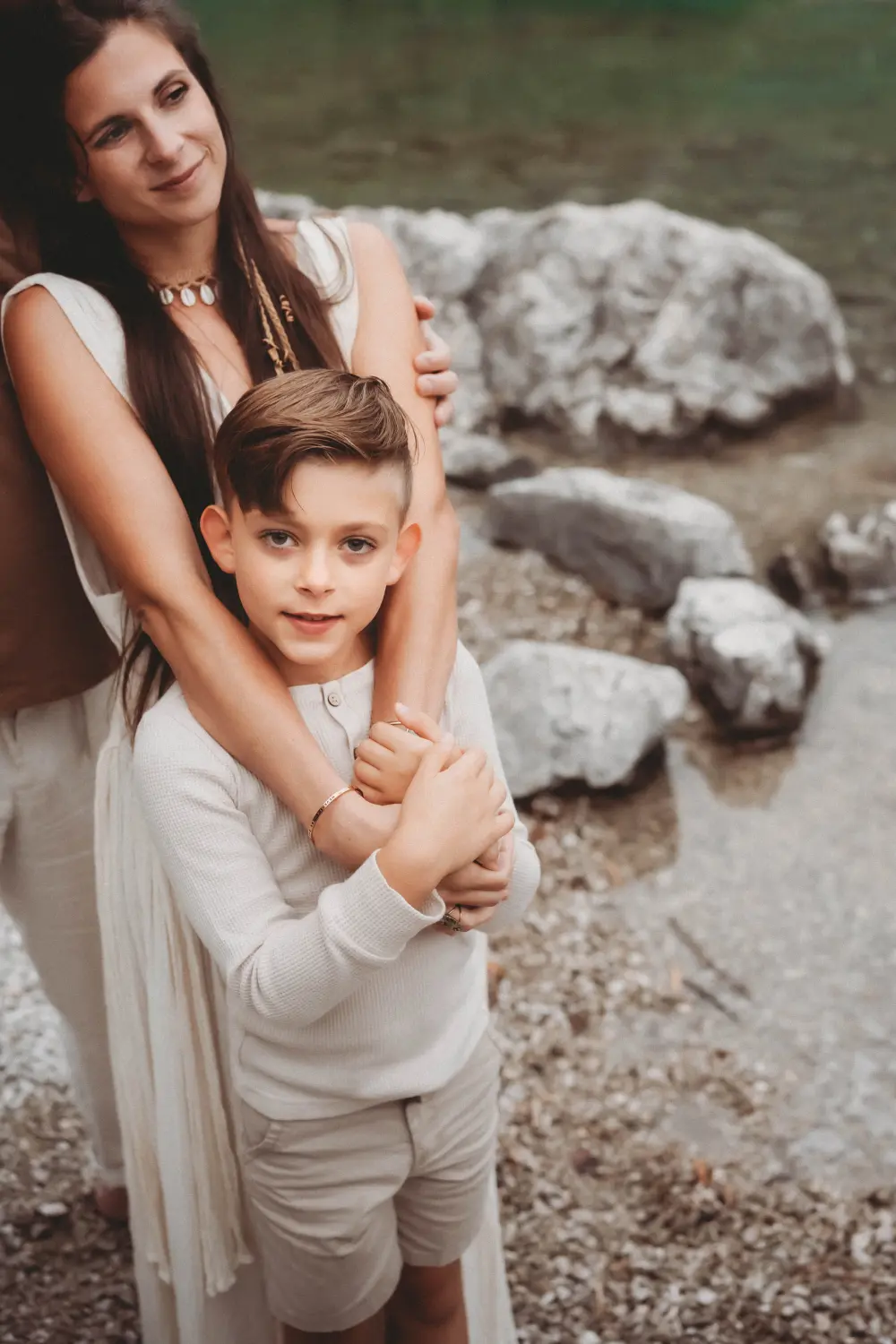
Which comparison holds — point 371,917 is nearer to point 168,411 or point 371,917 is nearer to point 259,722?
point 259,722

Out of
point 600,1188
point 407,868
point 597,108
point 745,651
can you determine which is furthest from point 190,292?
point 597,108

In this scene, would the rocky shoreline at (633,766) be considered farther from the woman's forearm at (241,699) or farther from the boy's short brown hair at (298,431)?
the boy's short brown hair at (298,431)

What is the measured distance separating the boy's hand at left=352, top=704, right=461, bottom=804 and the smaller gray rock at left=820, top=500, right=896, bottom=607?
300 centimetres

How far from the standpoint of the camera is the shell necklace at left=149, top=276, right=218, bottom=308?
5.01ft

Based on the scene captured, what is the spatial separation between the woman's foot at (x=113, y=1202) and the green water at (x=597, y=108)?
14.5 ft

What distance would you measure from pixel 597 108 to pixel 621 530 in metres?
5.93

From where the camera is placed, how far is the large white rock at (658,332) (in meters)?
4.96

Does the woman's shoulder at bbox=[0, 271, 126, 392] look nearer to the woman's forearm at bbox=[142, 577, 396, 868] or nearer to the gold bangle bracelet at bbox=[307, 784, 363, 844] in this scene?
the woman's forearm at bbox=[142, 577, 396, 868]

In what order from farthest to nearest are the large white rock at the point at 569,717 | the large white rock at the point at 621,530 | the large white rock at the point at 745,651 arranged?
the large white rock at the point at 621,530 < the large white rock at the point at 745,651 < the large white rock at the point at 569,717

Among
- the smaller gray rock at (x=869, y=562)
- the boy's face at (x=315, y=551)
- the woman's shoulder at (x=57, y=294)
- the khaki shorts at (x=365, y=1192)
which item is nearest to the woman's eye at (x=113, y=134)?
the woman's shoulder at (x=57, y=294)

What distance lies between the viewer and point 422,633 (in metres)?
1.43

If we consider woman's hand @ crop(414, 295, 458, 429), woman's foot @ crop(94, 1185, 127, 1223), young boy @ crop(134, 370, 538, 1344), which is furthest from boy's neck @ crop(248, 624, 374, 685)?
woman's foot @ crop(94, 1185, 127, 1223)

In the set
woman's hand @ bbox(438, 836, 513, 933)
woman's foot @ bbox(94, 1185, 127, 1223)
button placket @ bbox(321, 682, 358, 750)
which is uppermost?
button placket @ bbox(321, 682, 358, 750)

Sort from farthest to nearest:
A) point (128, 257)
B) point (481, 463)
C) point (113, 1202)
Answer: point (481, 463)
point (113, 1202)
point (128, 257)
